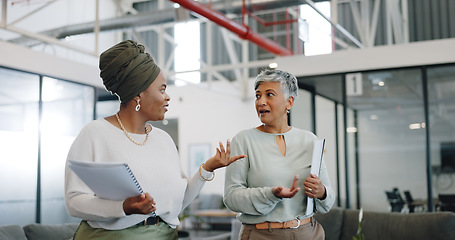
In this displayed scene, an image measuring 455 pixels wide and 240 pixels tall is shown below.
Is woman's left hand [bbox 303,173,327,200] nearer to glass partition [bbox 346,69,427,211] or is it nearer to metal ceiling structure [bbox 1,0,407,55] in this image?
metal ceiling structure [bbox 1,0,407,55]

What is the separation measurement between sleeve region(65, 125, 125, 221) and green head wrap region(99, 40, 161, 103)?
7.5 inches

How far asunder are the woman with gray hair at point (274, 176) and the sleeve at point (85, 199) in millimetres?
934

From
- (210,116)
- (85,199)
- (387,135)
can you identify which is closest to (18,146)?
(387,135)

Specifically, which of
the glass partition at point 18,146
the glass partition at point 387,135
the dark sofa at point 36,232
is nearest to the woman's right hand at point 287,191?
the dark sofa at point 36,232

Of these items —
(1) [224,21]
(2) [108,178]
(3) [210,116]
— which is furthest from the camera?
(3) [210,116]

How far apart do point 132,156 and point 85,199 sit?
225 mm

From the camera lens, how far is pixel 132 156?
194 centimetres

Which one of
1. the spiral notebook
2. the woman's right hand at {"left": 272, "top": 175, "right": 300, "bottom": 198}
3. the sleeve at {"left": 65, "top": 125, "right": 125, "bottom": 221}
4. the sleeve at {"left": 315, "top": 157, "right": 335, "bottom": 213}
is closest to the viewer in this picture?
the spiral notebook

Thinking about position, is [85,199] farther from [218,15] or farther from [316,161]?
[218,15]

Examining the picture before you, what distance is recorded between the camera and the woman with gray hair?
261 centimetres

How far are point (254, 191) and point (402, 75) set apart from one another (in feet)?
18.5

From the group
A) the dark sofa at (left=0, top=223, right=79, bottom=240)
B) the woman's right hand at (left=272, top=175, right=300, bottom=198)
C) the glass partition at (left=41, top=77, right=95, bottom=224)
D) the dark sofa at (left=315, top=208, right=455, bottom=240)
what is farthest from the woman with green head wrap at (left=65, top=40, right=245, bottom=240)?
the glass partition at (left=41, top=77, right=95, bottom=224)

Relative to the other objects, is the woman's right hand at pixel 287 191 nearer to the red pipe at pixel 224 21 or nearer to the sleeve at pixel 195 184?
the sleeve at pixel 195 184

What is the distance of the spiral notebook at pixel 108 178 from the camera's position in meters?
1.61
